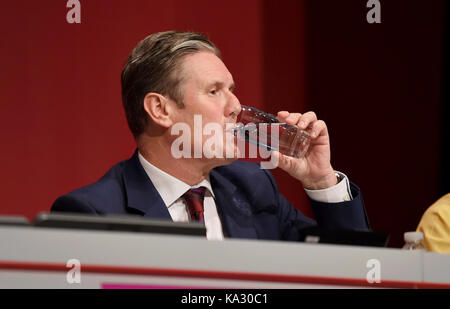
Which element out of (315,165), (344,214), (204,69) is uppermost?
(204,69)

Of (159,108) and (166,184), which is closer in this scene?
(166,184)

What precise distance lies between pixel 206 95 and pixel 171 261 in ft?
3.26

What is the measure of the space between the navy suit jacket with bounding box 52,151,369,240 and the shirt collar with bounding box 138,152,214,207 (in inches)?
1.4

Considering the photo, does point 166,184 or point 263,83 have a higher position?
point 263,83

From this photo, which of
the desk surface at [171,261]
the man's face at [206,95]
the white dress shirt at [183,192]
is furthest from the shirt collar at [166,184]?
the desk surface at [171,261]

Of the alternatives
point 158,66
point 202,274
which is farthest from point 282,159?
point 202,274

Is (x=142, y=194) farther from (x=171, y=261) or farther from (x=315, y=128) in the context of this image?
(x=171, y=261)

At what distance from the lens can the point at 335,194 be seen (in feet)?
5.79

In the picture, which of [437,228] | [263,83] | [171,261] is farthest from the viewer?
[263,83]

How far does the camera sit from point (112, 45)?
7.71 ft

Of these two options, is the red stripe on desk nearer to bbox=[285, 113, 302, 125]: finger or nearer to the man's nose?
bbox=[285, 113, 302, 125]: finger

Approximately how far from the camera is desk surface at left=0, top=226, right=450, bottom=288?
0.82 m

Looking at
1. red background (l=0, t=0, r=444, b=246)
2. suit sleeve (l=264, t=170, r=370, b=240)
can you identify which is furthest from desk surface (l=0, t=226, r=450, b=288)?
red background (l=0, t=0, r=444, b=246)
